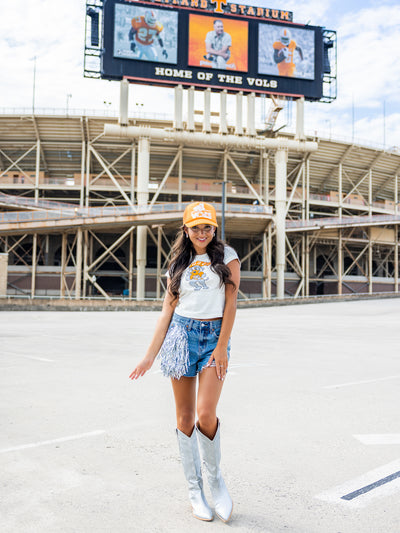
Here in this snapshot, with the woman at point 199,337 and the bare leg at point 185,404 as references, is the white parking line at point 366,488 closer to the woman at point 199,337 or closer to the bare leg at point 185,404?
the woman at point 199,337

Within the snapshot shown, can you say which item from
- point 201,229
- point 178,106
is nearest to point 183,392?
point 201,229

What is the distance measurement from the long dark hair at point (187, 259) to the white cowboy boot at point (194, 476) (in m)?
0.92

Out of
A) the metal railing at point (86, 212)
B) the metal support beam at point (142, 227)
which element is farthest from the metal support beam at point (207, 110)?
the metal railing at point (86, 212)

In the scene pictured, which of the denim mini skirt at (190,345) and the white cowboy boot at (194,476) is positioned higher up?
the denim mini skirt at (190,345)

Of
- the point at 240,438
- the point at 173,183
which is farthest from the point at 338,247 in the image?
the point at 240,438

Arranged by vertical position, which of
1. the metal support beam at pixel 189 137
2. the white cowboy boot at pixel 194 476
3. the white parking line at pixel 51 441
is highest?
the metal support beam at pixel 189 137

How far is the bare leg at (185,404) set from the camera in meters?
3.06

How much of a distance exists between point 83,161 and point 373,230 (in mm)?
29665

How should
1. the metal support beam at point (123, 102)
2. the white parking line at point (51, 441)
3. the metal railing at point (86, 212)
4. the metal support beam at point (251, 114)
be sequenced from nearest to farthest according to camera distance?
1. the white parking line at point (51, 441)
2. the metal railing at point (86, 212)
3. the metal support beam at point (123, 102)
4. the metal support beam at point (251, 114)

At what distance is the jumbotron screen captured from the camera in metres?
36.4

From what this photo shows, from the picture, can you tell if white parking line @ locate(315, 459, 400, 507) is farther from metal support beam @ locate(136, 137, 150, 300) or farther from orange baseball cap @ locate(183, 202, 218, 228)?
metal support beam @ locate(136, 137, 150, 300)

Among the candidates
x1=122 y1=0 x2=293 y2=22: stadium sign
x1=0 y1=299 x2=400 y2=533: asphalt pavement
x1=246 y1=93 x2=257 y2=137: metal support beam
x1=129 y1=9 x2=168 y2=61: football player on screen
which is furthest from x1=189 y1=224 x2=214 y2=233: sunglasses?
x1=122 y1=0 x2=293 y2=22: stadium sign

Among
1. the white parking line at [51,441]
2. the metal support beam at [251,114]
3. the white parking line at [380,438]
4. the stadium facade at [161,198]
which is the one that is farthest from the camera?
the metal support beam at [251,114]

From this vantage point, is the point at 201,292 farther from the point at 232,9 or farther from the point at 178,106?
the point at 232,9
